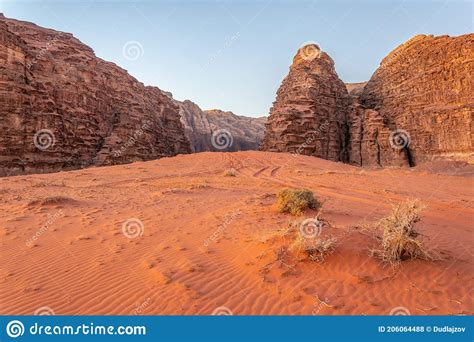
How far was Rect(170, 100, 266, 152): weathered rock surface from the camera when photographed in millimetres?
71312

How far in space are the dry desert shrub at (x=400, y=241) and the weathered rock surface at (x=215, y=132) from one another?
207 ft

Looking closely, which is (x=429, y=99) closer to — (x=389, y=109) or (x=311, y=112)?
(x=389, y=109)

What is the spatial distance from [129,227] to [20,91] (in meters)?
26.9

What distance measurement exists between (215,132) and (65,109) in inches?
1820

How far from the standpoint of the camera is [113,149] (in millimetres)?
34156

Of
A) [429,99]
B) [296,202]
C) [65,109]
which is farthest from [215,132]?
[296,202]

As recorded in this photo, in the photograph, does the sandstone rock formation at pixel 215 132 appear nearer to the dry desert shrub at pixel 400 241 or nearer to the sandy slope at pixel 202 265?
the sandy slope at pixel 202 265

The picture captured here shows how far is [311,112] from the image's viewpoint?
1469 inches

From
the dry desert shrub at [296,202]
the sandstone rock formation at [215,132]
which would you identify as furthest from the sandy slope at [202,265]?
the sandstone rock formation at [215,132]

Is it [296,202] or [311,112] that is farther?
[311,112]

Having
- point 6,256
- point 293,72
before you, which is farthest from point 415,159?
point 6,256

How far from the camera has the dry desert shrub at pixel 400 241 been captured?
4434mm

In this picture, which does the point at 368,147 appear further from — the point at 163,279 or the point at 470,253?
the point at 163,279

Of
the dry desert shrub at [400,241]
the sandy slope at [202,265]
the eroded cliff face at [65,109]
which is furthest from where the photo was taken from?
the eroded cliff face at [65,109]
